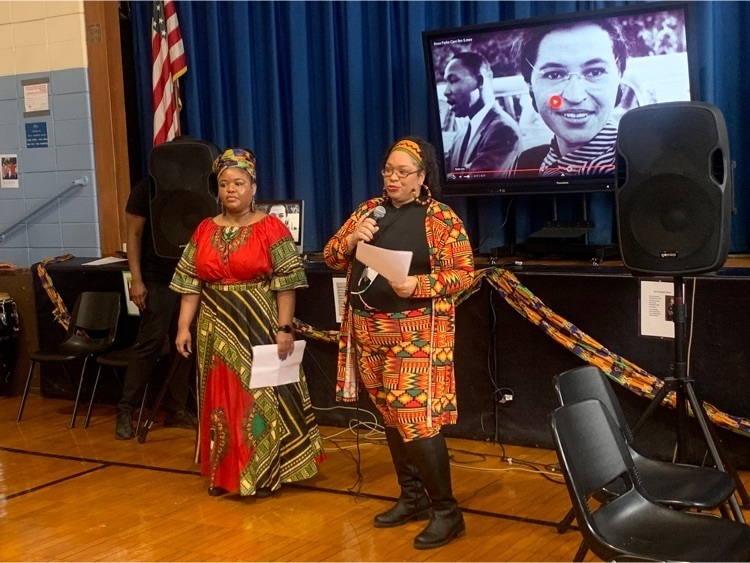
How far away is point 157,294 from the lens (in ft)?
17.2

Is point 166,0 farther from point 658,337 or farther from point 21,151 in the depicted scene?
point 658,337

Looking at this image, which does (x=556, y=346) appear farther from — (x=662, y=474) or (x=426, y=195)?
(x=662, y=474)

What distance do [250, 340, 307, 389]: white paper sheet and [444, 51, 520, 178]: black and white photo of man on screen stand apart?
4.84 feet

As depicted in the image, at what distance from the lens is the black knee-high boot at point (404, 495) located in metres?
3.61

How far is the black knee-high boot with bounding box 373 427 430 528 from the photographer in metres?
3.61

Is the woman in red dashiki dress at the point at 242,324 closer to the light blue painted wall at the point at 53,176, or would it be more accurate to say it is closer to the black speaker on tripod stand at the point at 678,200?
the black speaker on tripod stand at the point at 678,200

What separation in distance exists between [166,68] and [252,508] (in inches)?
132

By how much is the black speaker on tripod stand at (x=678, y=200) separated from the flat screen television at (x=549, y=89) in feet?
3.29

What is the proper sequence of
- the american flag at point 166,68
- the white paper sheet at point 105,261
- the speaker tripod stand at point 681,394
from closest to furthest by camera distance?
the speaker tripod stand at point 681,394 < the white paper sheet at point 105,261 < the american flag at point 166,68

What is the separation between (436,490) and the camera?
3.41 m

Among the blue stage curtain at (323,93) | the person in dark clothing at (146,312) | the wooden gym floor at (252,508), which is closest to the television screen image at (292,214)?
the blue stage curtain at (323,93)

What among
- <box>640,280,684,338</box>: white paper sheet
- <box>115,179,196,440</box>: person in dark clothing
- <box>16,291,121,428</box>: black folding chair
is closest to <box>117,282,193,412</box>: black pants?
<box>115,179,196,440</box>: person in dark clothing

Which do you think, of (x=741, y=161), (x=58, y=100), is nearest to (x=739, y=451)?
(x=741, y=161)

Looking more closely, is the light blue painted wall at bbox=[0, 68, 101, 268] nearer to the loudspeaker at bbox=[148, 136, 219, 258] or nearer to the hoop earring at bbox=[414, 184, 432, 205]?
the loudspeaker at bbox=[148, 136, 219, 258]
